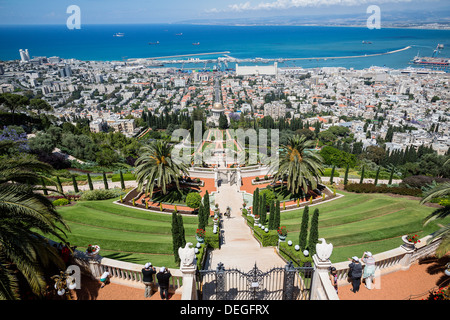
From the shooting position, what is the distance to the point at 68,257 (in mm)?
10867

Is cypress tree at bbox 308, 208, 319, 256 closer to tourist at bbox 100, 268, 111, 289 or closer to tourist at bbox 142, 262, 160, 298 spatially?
tourist at bbox 142, 262, 160, 298

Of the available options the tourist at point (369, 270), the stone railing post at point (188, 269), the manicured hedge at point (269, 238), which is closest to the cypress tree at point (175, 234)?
the stone railing post at point (188, 269)

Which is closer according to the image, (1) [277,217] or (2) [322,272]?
(2) [322,272]

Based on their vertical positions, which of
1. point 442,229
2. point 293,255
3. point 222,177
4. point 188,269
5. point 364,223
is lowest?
point 222,177

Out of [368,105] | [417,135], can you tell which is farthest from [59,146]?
[368,105]

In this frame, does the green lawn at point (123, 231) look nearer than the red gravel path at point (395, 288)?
No

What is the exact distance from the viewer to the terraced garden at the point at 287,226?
585 inches

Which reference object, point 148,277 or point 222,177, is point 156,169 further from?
point 148,277

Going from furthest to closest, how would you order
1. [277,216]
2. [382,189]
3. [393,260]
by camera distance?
[382,189] < [277,216] < [393,260]

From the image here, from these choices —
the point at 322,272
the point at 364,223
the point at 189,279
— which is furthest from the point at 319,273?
the point at 364,223

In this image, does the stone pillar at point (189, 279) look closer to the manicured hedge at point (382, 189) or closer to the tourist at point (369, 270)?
the tourist at point (369, 270)

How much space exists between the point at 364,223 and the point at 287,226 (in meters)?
5.19

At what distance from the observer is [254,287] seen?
34.5 ft

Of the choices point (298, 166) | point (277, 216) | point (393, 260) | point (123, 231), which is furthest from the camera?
point (298, 166)
